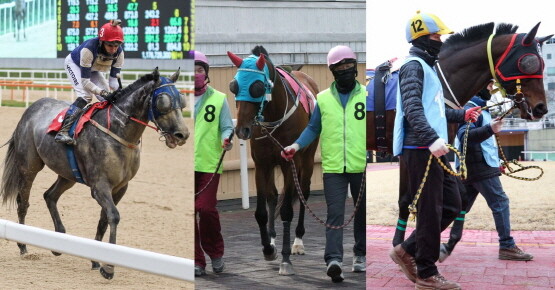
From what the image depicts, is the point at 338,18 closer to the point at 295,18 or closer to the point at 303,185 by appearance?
the point at 295,18

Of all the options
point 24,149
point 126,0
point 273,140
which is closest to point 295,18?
point 273,140

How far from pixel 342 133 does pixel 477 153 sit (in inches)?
38.4

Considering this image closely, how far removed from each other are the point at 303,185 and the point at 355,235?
23cm

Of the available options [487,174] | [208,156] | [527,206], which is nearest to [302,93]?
[208,156]

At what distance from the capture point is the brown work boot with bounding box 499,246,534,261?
3763 mm

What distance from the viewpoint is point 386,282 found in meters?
3.39

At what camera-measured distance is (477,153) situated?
3559mm

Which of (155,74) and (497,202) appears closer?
(497,202)

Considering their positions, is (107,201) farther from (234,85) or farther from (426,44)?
(426,44)

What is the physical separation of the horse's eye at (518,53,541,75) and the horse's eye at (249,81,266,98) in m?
0.96

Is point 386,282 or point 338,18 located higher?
point 338,18

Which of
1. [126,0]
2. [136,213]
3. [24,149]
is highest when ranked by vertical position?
[126,0]

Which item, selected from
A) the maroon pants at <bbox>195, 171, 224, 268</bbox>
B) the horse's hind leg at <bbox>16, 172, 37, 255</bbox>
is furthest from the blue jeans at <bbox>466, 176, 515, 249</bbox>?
the horse's hind leg at <bbox>16, 172, 37, 255</bbox>

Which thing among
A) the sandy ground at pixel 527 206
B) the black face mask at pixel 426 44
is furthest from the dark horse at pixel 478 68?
the sandy ground at pixel 527 206
